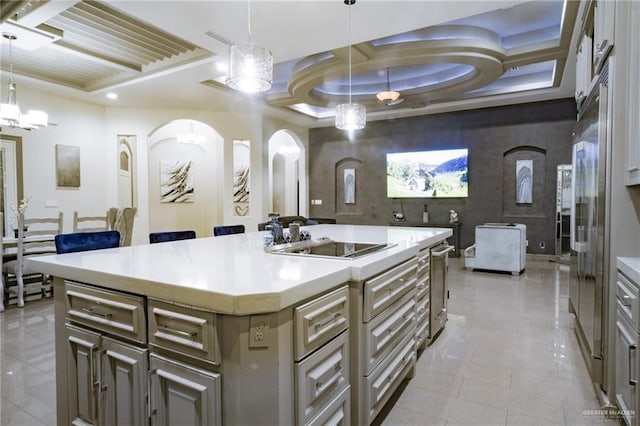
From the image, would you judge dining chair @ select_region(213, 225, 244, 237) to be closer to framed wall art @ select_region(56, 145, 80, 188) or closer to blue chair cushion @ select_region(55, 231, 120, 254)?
blue chair cushion @ select_region(55, 231, 120, 254)

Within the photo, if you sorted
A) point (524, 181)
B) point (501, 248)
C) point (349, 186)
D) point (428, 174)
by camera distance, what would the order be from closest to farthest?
point (501, 248), point (524, 181), point (428, 174), point (349, 186)

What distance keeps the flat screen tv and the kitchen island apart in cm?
606

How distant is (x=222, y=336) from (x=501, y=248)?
5.46 meters

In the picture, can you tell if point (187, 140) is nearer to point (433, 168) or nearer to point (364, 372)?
point (433, 168)

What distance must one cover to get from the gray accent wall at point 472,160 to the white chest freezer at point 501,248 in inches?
59.8

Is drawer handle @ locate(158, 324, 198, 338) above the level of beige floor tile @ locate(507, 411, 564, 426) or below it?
above

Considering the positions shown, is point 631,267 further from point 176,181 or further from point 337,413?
point 176,181

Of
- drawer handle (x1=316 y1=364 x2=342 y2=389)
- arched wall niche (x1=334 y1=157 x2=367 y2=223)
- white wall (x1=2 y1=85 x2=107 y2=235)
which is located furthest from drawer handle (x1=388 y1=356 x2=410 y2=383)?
arched wall niche (x1=334 y1=157 x2=367 y2=223)

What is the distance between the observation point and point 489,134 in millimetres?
7109

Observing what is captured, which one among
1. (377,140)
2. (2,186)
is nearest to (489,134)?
(377,140)

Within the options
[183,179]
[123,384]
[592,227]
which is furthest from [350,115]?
[183,179]

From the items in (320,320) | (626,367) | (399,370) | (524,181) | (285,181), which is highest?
(285,181)

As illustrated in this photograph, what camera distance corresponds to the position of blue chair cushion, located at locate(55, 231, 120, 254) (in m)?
2.02

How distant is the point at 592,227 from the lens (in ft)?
7.93
